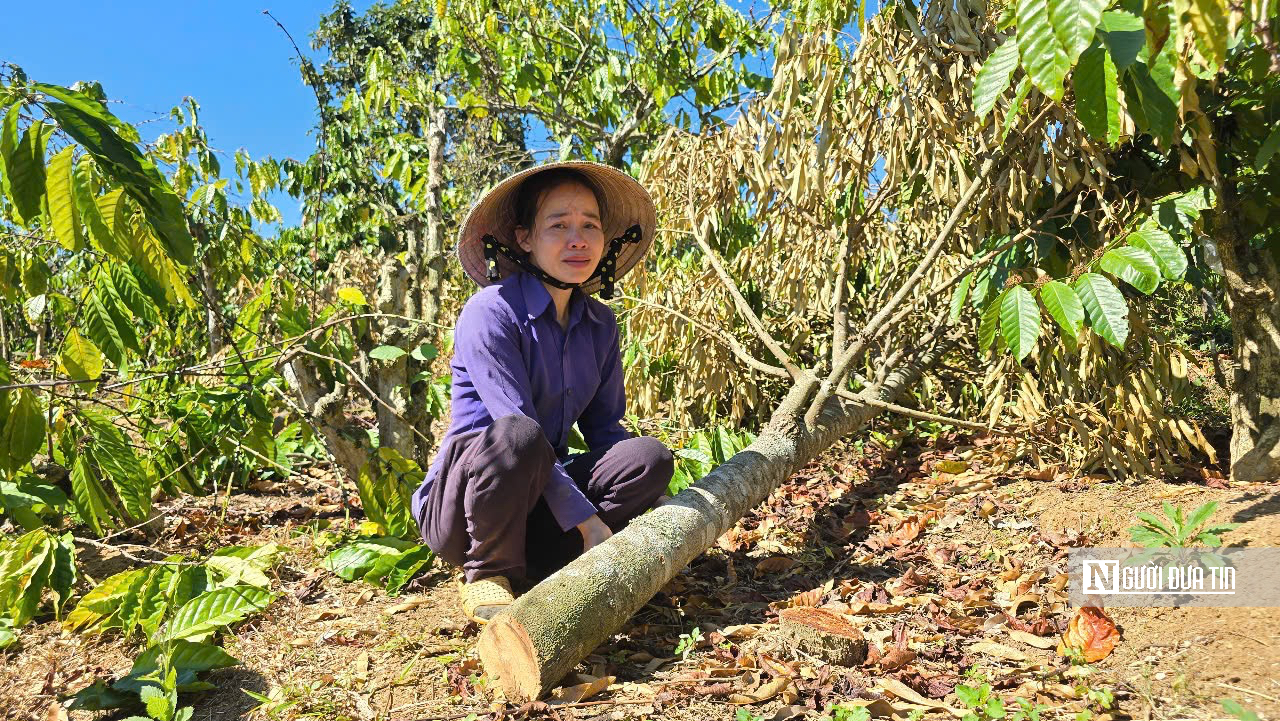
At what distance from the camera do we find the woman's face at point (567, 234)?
2.29 metres

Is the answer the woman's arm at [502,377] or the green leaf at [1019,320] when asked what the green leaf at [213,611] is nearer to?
the woman's arm at [502,377]

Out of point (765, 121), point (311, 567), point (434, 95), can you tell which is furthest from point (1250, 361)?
point (434, 95)

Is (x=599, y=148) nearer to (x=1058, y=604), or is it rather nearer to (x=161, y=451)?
(x=161, y=451)

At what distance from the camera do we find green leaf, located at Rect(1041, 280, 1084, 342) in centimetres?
202

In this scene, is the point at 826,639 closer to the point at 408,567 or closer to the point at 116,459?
the point at 408,567

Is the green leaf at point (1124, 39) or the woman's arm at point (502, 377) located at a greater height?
the green leaf at point (1124, 39)

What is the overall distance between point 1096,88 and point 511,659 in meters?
1.52

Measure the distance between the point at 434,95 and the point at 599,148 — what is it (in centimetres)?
170

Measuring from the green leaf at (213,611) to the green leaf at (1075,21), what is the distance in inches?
84.3

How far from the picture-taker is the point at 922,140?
2.96 meters

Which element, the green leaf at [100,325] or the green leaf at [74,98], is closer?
the green leaf at [74,98]

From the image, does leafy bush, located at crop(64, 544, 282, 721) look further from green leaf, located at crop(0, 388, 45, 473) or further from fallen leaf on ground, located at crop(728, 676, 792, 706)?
fallen leaf on ground, located at crop(728, 676, 792, 706)

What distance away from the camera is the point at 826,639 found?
6.17 ft

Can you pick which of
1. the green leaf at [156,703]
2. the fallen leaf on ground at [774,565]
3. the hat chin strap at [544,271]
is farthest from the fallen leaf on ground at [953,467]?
the green leaf at [156,703]
